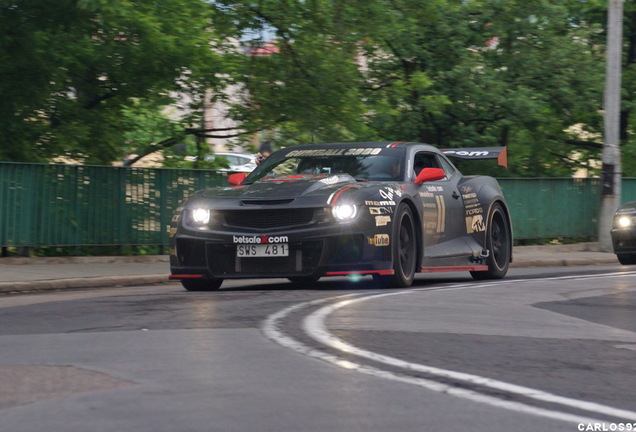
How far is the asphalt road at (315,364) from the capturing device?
4887 mm

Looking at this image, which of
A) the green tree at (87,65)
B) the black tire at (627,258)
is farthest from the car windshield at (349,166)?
the black tire at (627,258)

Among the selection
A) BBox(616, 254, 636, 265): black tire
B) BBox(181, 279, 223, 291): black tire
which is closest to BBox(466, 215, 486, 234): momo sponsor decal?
BBox(181, 279, 223, 291): black tire

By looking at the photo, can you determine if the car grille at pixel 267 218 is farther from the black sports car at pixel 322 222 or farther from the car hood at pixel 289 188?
the car hood at pixel 289 188

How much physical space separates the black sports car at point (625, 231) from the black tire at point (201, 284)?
9521mm

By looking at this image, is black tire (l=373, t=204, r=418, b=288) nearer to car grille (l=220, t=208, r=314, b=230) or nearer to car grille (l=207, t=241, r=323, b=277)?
car grille (l=207, t=241, r=323, b=277)

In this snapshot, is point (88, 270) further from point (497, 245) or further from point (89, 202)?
point (497, 245)

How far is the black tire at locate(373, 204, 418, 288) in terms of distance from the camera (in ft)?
38.8

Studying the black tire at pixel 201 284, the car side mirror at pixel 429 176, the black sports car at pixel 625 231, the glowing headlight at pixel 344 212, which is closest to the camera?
the glowing headlight at pixel 344 212

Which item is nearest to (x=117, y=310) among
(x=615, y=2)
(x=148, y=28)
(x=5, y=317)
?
(x=5, y=317)

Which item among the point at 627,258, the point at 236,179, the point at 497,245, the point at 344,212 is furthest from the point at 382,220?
the point at 627,258

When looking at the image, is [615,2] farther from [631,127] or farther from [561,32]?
[631,127]

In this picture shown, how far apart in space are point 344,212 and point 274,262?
0.83 meters

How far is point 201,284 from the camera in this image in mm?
12234

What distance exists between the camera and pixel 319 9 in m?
19.2
